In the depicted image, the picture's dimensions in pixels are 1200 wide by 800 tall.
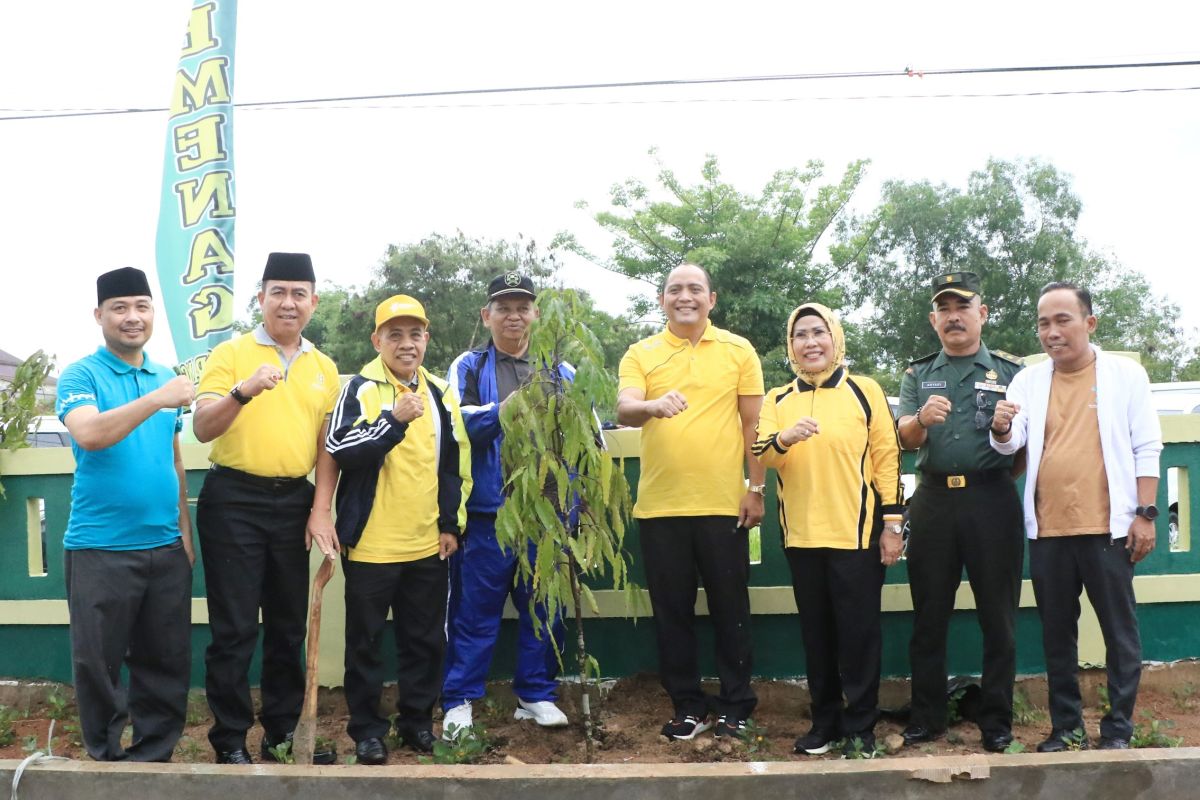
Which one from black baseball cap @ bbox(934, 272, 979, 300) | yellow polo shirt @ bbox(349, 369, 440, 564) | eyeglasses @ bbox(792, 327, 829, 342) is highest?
black baseball cap @ bbox(934, 272, 979, 300)

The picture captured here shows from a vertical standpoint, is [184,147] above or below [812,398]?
above

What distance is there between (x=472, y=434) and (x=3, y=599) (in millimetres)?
3231

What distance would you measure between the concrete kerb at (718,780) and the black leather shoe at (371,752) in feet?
2.32

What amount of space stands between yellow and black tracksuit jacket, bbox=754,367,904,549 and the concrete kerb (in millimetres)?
1066

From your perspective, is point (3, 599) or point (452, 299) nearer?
point (3, 599)

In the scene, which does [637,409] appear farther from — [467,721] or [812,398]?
[467,721]

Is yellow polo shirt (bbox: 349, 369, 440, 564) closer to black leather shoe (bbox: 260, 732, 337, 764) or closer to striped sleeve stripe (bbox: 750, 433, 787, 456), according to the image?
black leather shoe (bbox: 260, 732, 337, 764)

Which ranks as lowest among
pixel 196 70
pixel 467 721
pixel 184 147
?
pixel 467 721

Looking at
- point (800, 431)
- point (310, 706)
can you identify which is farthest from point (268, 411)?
point (800, 431)

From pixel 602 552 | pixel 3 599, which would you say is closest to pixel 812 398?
pixel 602 552

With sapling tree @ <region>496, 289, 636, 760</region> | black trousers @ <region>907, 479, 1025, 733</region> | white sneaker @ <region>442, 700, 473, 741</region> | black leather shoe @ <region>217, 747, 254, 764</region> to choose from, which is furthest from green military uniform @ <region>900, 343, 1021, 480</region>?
black leather shoe @ <region>217, 747, 254, 764</region>

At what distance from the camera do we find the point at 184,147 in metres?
8.72

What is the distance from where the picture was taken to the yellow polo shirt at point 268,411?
4355 mm

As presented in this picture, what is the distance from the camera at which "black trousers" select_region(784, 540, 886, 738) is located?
4.45 metres
